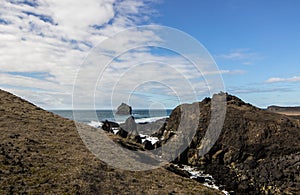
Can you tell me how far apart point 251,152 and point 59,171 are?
99.5ft

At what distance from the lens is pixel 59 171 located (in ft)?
80.6

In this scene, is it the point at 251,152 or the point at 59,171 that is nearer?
the point at 59,171

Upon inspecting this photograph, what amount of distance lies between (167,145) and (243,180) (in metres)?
18.8

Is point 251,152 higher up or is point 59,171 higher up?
point 59,171

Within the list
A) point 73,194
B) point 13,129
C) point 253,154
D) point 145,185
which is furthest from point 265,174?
point 13,129

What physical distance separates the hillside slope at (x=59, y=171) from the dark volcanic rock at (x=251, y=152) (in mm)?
9430

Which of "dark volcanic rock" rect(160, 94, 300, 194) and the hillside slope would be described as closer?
the hillside slope

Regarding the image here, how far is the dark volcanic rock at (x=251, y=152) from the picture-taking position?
32019 mm

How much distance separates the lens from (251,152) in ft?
135

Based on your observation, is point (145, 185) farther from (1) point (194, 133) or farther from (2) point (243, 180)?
(1) point (194, 133)

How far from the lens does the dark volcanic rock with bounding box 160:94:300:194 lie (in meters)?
32.0

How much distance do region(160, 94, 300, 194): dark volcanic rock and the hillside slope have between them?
9430 mm

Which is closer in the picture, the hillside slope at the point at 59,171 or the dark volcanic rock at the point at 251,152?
the hillside slope at the point at 59,171

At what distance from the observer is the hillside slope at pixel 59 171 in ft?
71.8
